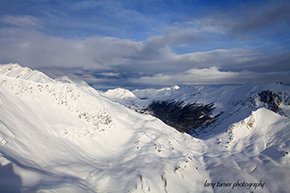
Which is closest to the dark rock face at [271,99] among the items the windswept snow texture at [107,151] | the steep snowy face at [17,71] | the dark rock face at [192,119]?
the dark rock face at [192,119]

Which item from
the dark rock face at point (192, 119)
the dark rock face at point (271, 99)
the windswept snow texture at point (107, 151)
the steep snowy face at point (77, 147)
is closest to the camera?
the steep snowy face at point (77, 147)

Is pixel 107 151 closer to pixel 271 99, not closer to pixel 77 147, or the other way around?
pixel 77 147

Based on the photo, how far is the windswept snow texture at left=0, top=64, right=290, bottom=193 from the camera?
44.3 ft

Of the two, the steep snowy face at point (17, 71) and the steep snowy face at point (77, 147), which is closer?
the steep snowy face at point (77, 147)

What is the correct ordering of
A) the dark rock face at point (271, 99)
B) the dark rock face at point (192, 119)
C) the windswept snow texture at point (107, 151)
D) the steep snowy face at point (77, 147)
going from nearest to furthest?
the steep snowy face at point (77, 147) < the windswept snow texture at point (107, 151) < the dark rock face at point (192, 119) < the dark rock face at point (271, 99)

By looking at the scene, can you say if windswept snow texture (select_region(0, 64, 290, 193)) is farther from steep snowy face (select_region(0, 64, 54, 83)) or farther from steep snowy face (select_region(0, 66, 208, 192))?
steep snowy face (select_region(0, 64, 54, 83))

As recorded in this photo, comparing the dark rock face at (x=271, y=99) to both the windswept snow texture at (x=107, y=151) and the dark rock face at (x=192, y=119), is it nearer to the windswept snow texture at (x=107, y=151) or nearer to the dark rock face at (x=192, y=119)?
the dark rock face at (x=192, y=119)

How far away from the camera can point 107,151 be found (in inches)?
949

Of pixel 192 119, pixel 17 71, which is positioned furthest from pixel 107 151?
pixel 192 119

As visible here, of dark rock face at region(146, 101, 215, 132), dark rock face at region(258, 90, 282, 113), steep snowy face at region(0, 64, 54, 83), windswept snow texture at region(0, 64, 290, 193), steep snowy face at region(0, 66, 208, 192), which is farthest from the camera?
dark rock face at region(258, 90, 282, 113)

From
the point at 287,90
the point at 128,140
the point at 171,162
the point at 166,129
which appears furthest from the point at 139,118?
the point at 287,90

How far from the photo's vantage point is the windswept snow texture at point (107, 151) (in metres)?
13.5

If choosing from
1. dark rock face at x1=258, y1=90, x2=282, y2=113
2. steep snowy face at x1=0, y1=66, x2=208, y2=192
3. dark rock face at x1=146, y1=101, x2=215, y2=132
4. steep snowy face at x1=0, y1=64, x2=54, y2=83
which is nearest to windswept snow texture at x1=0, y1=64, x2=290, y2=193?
steep snowy face at x1=0, y1=66, x2=208, y2=192

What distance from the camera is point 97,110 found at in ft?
99.9
